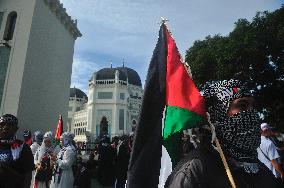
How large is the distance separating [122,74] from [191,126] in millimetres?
78401

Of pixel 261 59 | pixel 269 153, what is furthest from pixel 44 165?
pixel 261 59

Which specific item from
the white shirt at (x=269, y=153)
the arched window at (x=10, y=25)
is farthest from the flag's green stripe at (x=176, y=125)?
the arched window at (x=10, y=25)

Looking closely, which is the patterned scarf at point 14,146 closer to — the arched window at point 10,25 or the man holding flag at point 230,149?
the man holding flag at point 230,149

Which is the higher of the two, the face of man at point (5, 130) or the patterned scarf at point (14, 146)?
the face of man at point (5, 130)

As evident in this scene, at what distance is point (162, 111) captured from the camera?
2.08 m

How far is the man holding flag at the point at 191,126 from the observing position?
1.72m

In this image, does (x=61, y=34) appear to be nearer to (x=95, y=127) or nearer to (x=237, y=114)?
(x=237, y=114)

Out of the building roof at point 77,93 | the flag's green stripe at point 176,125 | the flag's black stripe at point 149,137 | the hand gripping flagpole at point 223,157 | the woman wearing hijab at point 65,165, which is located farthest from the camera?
the building roof at point 77,93

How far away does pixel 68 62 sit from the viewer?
1080 inches

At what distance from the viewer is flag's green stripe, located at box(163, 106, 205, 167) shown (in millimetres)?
2064

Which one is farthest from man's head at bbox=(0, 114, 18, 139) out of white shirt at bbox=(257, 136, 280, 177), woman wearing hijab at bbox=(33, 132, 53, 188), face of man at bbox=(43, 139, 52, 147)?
white shirt at bbox=(257, 136, 280, 177)

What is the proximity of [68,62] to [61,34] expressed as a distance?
2558 millimetres

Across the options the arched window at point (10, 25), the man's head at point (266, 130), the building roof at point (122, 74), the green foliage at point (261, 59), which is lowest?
the man's head at point (266, 130)

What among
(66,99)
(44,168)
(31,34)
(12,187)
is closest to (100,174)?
(44,168)
